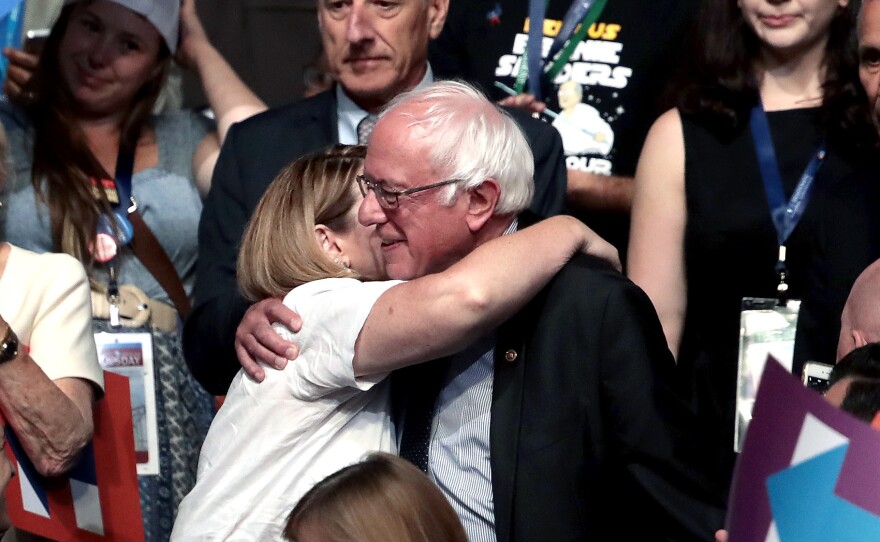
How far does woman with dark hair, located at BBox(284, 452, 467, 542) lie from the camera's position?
2176mm

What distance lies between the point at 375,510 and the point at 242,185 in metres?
1.60

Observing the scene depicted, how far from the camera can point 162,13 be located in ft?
13.4

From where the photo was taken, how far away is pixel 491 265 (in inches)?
102

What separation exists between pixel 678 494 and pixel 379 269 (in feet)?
2.47

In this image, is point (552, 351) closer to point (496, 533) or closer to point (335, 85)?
point (496, 533)

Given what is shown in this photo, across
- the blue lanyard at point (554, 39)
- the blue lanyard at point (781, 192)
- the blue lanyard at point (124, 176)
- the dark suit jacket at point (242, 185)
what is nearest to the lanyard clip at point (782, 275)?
the blue lanyard at point (781, 192)

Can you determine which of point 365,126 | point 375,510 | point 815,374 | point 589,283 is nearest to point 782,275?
point 815,374

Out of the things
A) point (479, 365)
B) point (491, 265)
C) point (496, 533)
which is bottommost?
point (496, 533)

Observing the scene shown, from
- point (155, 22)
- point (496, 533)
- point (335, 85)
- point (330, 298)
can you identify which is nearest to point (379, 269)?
point (330, 298)

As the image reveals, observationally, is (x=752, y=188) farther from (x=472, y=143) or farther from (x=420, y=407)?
(x=420, y=407)

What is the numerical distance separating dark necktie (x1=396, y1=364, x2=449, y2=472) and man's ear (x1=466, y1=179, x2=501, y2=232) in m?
0.27

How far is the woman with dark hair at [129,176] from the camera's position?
3902 millimetres

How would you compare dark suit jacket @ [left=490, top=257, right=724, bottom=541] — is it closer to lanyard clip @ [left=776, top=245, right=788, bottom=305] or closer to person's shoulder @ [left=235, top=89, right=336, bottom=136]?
lanyard clip @ [left=776, top=245, right=788, bottom=305]

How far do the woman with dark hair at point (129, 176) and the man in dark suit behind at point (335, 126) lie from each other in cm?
38
